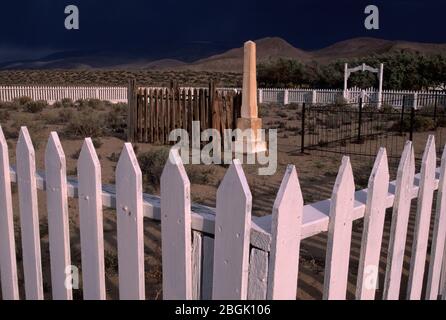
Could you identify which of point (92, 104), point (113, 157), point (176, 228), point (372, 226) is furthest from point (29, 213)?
point (92, 104)

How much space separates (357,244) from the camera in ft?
16.3

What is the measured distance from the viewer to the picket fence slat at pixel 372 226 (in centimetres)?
211

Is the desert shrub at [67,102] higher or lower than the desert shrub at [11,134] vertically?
higher

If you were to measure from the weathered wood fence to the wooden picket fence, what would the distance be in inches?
377

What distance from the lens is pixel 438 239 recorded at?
2.71 m

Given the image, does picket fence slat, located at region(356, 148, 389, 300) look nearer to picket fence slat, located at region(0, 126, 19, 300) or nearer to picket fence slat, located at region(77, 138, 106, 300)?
picket fence slat, located at region(77, 138, 106, 300)

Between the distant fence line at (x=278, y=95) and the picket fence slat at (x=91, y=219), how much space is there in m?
24.4

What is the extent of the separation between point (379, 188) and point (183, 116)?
421 inches

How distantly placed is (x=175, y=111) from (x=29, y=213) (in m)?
10.2

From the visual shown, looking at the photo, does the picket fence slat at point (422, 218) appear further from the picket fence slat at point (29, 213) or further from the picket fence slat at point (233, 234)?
the picket fence slat at point (29, 213)

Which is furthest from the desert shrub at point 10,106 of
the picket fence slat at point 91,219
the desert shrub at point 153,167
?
the picket fence slat at point 91,219

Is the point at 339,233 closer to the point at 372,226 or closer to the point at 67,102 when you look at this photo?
the point at 372,226
